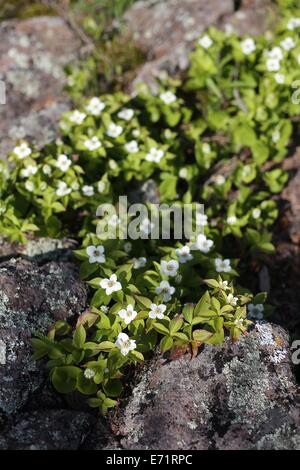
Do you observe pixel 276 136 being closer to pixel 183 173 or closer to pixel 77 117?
pixel 183 173

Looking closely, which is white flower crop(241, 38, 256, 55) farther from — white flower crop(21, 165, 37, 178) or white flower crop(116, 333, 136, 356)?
white flower crop(116, 333, 136, 356)

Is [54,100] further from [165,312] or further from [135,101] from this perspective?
[165,312]

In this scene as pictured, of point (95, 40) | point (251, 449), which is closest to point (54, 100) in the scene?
point (95, 40)

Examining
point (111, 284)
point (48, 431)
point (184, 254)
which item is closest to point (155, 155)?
point (184, 254)

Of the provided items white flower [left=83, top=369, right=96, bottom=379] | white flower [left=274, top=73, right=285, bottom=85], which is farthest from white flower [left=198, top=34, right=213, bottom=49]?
white flower [left=83, top=369, right=96, bottom=379]

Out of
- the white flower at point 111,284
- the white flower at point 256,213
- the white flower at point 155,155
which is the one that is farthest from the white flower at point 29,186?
the white flower at point 256,213
